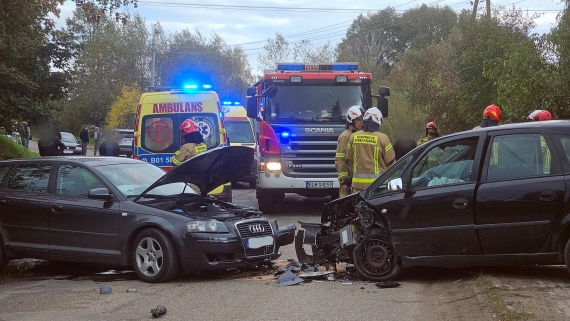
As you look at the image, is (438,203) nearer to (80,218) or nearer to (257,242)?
(257,242)

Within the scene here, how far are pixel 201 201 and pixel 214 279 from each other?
103 cm

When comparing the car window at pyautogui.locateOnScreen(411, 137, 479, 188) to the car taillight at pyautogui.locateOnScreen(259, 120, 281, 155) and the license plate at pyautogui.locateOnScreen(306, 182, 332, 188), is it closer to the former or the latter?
the license plate at pyautogui.locateOnScreen(306, 182, 332, 188)

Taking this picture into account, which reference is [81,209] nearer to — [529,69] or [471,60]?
[529,69]

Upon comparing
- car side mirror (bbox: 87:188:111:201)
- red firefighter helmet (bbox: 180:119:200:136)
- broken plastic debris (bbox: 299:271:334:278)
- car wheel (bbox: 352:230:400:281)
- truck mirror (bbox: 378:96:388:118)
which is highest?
truck mirror (bbox: 378:96:388:118)

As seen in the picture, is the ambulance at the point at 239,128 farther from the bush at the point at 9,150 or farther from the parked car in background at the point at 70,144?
the parked car in background at the point at 70,144

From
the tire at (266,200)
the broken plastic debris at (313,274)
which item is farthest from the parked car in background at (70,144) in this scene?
the broken plastic debris at (313,274)

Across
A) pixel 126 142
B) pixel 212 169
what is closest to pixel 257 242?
pixel 212 169

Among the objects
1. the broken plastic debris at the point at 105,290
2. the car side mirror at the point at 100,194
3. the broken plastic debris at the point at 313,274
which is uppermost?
the car side mirror at the point at 100,194

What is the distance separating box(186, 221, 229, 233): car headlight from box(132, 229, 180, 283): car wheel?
0.29m

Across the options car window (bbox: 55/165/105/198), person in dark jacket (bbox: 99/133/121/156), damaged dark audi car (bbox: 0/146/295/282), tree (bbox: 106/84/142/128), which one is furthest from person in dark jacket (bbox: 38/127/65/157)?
tree (bbox: 106/84/142/128)

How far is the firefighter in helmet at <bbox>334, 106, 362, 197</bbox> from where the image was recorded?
10.2 meters

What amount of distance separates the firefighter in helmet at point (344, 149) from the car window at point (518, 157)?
328 cm

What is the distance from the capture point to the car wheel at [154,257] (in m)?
8.00

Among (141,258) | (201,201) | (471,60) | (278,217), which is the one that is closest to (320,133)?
(278,217)
